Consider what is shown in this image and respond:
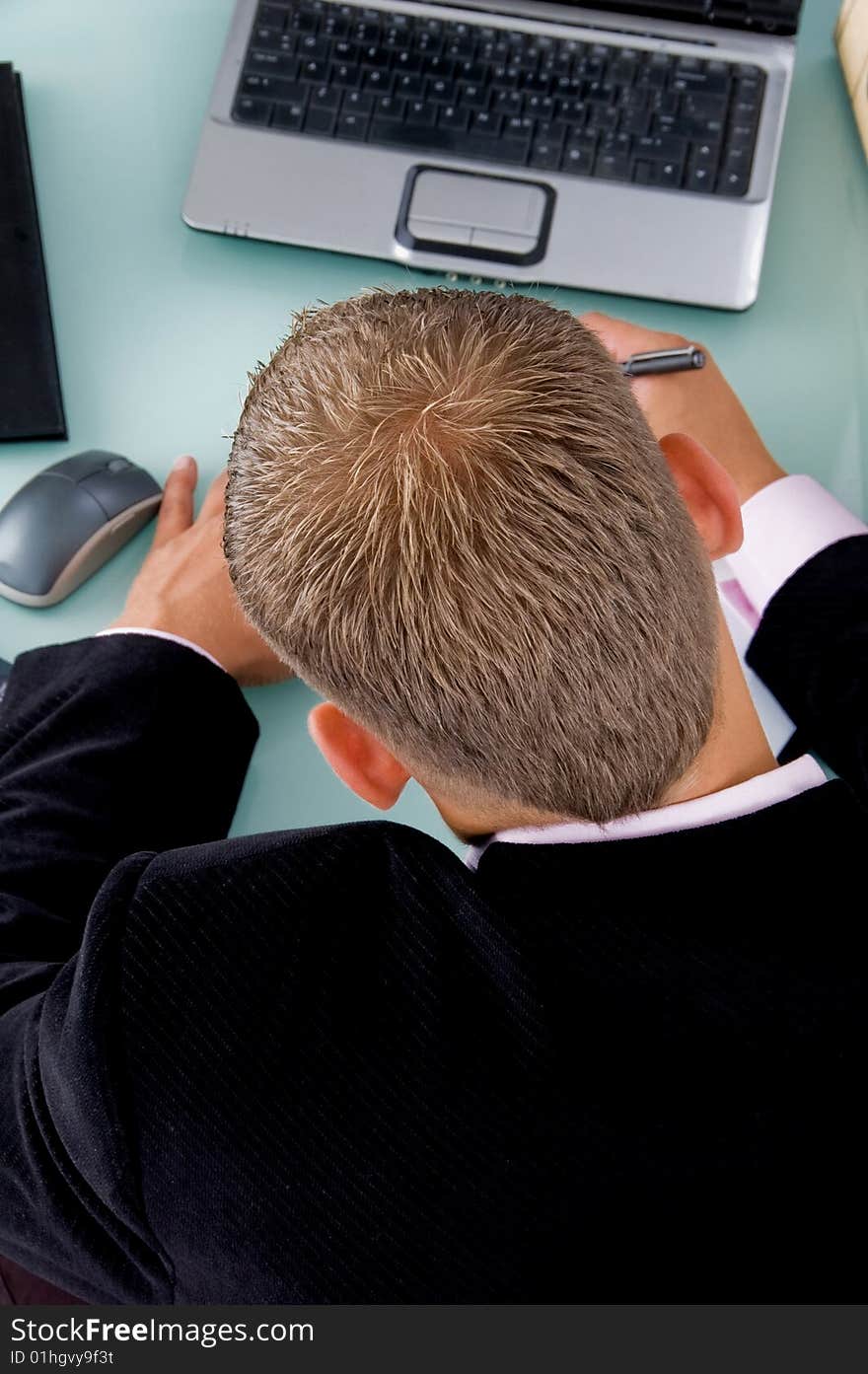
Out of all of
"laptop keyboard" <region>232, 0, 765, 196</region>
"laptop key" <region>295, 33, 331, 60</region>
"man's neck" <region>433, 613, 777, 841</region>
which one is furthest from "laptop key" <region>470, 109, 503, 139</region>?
"man's neck" <region>433, 613, 777, 841</region>

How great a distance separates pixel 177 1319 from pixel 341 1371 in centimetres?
8

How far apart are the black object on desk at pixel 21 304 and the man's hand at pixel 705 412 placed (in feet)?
1.10

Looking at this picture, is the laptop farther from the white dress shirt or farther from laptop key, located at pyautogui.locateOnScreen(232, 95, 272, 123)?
the white dress shirt

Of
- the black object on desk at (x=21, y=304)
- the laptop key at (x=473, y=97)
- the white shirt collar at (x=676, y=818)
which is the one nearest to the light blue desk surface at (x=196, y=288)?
the black object on desk at (x=21, y=304)

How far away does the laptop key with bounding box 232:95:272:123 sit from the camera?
0.76 metres

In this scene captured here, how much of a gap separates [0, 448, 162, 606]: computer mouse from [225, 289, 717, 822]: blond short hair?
0.26 metres

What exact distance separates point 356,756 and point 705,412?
324mm

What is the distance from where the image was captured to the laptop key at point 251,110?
2.49 feet

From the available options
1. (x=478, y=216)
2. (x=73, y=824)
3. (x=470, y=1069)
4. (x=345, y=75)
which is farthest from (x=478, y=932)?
(x=345, y=75)

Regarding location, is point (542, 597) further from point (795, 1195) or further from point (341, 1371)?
point (341, 1371)

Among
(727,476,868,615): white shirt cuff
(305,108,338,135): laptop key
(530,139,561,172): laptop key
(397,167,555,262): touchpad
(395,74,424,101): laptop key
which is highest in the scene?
(395,74,424,101): laptop key

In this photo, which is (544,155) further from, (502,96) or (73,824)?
(73,824)

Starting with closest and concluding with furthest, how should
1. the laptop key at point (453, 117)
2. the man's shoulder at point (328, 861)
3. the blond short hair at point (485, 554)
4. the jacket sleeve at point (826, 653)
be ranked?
the blond short hair at point (485, 554)
the man's shoulder at point (328, 861)
the jacket sleeve at point (826, 653)
the laptop key at point (453, 117)

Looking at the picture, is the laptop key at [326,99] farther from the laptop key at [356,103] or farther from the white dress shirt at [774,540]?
the white dress shirt at [774,540]
